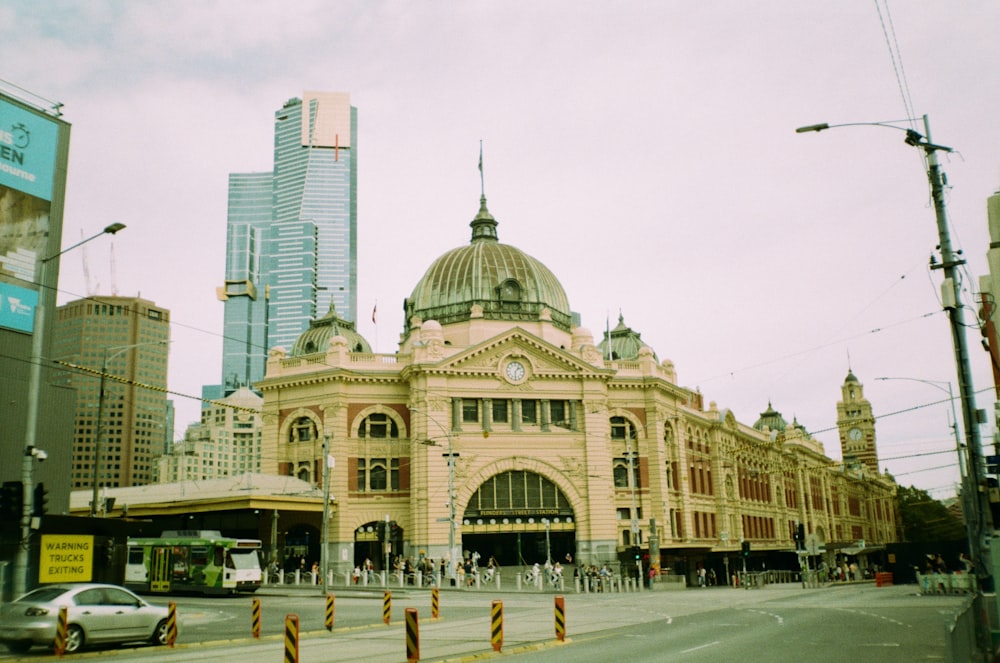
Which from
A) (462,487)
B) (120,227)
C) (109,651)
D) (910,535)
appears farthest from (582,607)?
(910,535)

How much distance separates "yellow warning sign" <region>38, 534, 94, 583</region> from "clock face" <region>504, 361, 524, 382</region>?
121 ft

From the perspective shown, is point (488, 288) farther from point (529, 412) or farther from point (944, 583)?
point (944, 583)

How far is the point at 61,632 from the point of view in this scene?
19781 millimetres

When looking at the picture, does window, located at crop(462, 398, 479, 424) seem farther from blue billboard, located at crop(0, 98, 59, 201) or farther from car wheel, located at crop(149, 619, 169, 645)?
car wheel, located at crop(149, 619, 169, 645)

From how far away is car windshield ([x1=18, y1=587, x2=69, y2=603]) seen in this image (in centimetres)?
2052

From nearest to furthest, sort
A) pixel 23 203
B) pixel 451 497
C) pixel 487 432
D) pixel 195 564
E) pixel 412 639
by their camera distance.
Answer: pixel 412 639, pixel 23 203, pixel 195 564, pixel 451 497, pixel 487 432

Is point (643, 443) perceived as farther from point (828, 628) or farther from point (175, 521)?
point (828, 628)

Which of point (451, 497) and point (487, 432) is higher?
point (487, 432)

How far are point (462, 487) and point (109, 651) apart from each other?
133 ft

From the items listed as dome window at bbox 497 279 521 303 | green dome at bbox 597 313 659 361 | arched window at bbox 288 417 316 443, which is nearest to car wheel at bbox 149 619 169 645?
arched window at bbox 288 417 316 443

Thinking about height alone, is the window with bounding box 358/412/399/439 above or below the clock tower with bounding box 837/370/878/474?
below

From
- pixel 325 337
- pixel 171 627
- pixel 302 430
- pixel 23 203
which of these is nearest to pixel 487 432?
pixel 302 430

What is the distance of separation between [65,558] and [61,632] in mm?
10371

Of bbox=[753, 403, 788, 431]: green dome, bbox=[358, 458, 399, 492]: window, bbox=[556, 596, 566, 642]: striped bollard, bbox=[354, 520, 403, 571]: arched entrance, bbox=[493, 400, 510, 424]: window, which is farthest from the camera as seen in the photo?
bbox=[753, 403, 788, 431]: green dome
